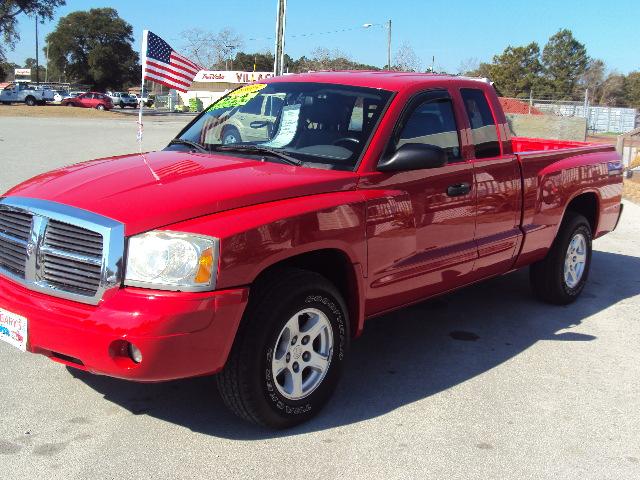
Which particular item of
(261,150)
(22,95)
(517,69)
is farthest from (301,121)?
(517,69)

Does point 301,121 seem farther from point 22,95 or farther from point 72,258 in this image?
point 22,95

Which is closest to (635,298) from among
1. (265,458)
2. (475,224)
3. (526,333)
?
(526,333)

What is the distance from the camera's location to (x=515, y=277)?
7.20m

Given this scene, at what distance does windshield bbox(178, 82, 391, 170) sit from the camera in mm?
4137

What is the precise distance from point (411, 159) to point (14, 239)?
7.25 feet

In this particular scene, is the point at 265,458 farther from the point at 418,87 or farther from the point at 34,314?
the point at 418,87

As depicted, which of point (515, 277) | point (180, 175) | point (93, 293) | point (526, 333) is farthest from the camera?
point (515, 277)

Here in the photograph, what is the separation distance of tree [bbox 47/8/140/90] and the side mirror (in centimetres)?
8782

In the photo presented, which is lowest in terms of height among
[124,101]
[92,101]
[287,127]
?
[287,127]

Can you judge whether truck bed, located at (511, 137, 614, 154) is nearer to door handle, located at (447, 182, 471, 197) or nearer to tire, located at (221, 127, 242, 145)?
door handle, located at (447, 182, 471, 197)

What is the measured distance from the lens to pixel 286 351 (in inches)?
140

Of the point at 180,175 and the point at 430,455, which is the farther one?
the point at 180,175

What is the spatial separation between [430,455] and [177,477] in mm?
1256

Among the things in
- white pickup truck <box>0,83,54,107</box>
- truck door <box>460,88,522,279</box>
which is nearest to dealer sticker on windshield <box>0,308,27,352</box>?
truck door <box>460,88,522,279</box>
